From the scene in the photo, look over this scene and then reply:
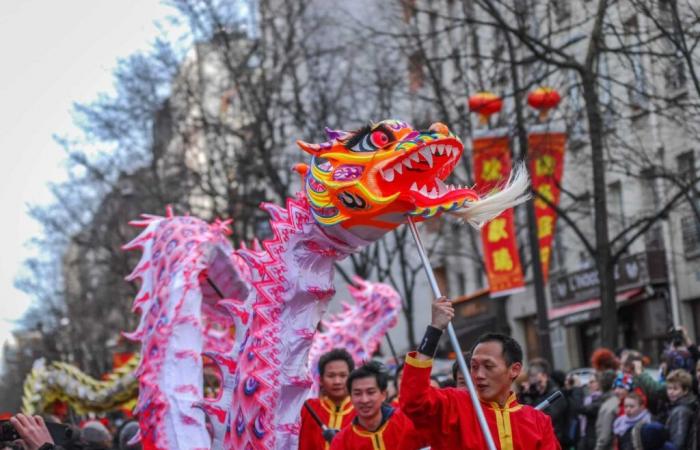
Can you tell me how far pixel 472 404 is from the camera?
5.91 metres

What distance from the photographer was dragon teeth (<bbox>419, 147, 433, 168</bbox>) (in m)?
6.96

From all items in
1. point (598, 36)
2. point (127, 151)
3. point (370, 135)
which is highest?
point (127, 151)

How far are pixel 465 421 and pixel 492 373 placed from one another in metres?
0.28

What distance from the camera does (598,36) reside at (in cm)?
1443

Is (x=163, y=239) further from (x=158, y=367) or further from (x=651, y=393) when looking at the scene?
(x=651, y=393)

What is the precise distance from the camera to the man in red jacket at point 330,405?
29.0 feet

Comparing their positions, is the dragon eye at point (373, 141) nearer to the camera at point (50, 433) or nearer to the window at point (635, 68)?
the camera at point (50, 433)

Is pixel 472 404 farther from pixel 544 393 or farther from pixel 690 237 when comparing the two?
pixel 690 237

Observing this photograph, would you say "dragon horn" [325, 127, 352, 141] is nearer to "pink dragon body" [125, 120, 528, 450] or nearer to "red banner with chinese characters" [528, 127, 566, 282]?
"pink dragon body" [125, 120, 528, 450]

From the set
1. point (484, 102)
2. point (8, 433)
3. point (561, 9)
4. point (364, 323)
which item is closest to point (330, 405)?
point (8, 433)

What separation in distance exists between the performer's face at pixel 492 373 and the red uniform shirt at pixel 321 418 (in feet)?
9.25

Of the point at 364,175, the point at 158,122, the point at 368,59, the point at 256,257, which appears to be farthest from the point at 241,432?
the point at 158,122

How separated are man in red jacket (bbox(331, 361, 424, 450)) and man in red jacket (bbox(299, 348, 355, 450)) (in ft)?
3.84

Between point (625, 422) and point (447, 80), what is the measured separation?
1079 inches
